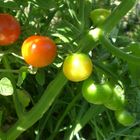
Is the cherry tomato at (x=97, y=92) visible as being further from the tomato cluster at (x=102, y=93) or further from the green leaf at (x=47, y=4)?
the green leaf at (x=47, y=4)

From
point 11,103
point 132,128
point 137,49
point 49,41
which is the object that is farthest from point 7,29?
point 132,128

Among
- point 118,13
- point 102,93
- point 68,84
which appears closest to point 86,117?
point 68,84

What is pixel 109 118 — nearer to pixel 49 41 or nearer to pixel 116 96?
pixel 116 96

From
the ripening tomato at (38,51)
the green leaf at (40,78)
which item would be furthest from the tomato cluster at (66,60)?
the green leaf at (40,78)

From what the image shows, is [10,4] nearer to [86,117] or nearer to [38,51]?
[38,51]

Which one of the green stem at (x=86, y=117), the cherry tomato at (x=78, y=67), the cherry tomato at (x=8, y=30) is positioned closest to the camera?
the cherry tomato at (x=78, y=67)

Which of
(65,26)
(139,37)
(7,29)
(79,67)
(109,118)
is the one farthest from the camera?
(139,37)
